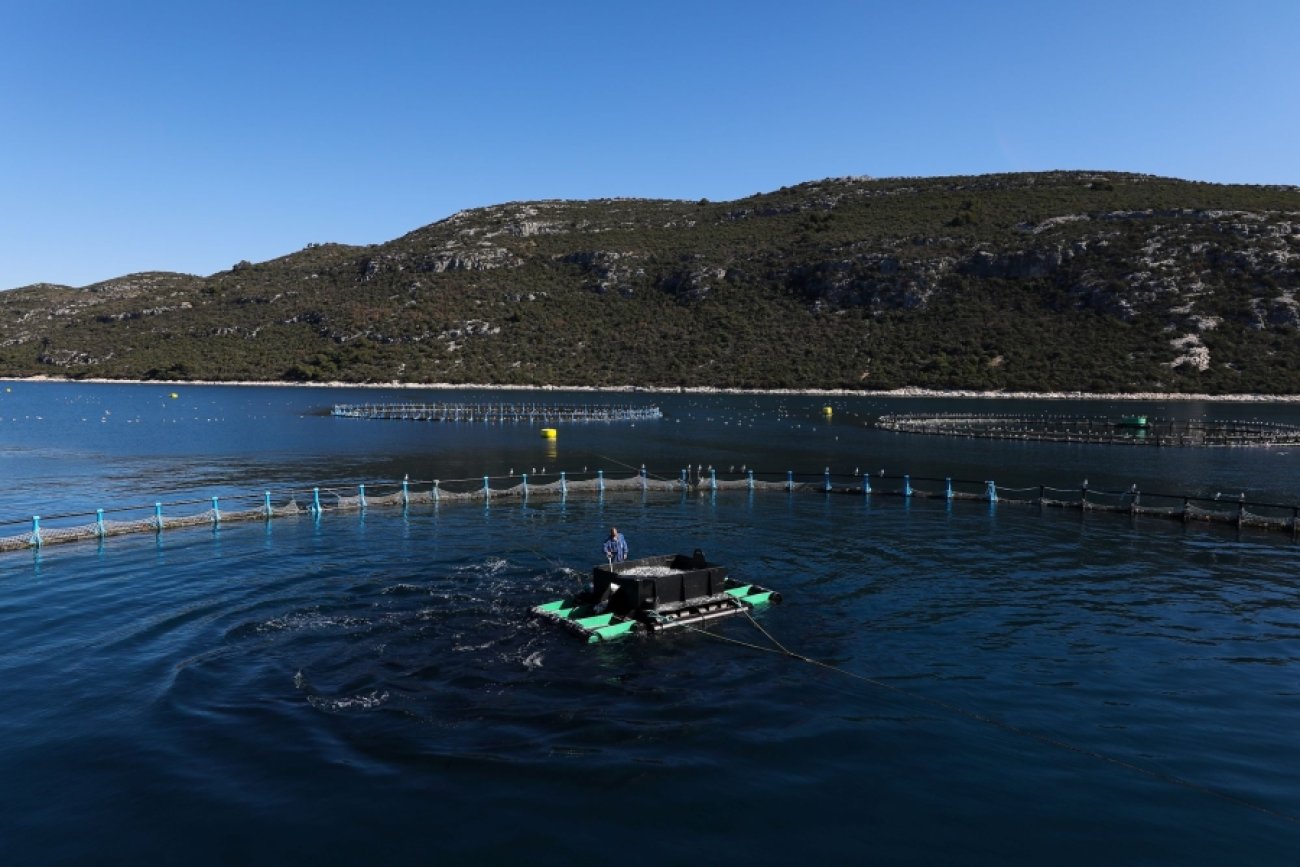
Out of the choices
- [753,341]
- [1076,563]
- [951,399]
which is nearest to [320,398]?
[753,341]

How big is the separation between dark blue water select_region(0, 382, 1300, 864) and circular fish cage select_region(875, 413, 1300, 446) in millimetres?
54694

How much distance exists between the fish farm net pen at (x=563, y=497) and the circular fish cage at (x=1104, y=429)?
3820 cm

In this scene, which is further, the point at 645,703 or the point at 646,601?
the point at 646,601

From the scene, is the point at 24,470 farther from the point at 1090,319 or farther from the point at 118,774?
the point at 1090,319

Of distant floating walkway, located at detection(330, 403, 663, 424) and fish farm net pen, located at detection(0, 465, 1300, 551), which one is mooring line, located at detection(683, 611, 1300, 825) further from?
distant floating walkway, located at detection(330, 403, 663, 424)

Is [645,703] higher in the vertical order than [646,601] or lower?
lower

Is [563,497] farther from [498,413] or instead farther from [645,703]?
[498,413]

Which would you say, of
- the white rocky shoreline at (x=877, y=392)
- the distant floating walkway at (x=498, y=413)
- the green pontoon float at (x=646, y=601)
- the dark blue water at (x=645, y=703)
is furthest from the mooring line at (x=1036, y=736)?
the white rocky shoreline at (x=877, y=392)

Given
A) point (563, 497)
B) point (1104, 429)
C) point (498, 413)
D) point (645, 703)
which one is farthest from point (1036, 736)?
point (498, 413)

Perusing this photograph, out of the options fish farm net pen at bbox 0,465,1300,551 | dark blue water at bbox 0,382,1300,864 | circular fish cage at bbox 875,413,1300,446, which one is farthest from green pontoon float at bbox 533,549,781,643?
circular fish cage at bbox 875,413,1300,446

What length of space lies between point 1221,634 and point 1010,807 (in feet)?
49.1

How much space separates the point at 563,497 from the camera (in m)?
50.2

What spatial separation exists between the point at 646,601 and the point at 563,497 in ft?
89.4

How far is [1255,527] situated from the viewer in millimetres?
41906
